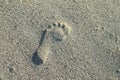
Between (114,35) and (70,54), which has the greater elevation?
(114,35)

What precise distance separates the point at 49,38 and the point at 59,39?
116 mm

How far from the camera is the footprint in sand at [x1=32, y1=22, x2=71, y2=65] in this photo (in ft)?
10.8

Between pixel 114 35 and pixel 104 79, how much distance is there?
548mm

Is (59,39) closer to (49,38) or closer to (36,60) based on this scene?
(49,38)

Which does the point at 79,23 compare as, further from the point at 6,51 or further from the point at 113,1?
the point at 6,51

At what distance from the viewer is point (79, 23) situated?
136 inches

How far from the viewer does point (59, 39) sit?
11.0 feet

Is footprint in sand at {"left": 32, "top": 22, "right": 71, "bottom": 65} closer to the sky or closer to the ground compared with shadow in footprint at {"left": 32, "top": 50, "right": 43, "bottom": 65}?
closer to the sky

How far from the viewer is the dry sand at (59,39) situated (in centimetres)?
327

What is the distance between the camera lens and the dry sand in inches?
129

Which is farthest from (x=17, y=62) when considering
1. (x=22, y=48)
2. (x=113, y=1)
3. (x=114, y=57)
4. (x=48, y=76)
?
(x=113, y=1)

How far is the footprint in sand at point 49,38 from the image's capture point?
129 inches

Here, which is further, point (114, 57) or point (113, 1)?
point (113, 1)

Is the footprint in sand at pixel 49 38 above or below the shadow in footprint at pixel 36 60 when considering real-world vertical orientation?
above
